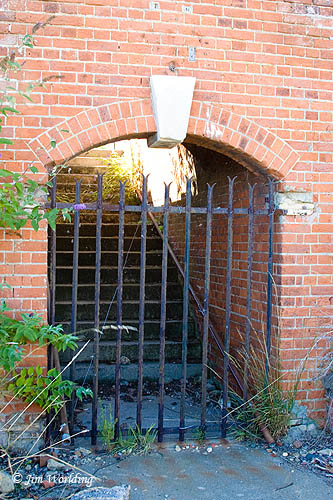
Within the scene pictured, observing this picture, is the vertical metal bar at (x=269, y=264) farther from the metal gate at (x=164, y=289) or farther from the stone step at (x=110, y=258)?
the stone step at (x=110, y=258)

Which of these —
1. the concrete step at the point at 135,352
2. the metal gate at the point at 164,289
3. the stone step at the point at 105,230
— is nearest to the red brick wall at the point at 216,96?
the metal gate at the point at 164,289

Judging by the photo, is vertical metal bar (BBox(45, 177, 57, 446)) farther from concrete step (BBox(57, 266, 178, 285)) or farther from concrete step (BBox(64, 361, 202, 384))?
concrete step (BBox(57, 266, 178, 285))

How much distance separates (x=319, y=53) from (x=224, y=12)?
0.89 metres

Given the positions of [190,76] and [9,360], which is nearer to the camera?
[9,360]

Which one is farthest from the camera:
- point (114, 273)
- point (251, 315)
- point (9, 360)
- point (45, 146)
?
point (114, 273)

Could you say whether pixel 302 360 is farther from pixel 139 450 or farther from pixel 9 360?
pixel 9 360

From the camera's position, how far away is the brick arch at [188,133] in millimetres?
3674

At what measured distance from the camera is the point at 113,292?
6414 mm

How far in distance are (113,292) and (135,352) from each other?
3.46ft

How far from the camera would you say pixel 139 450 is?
3.80 meters

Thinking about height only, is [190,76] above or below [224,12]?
below

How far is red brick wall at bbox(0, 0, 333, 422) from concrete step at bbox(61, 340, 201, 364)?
1.91 m

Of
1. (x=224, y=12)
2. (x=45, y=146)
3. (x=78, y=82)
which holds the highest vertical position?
(x=224, y=12)

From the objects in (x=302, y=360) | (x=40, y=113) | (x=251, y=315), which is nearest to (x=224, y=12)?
(x=40, y=113)
